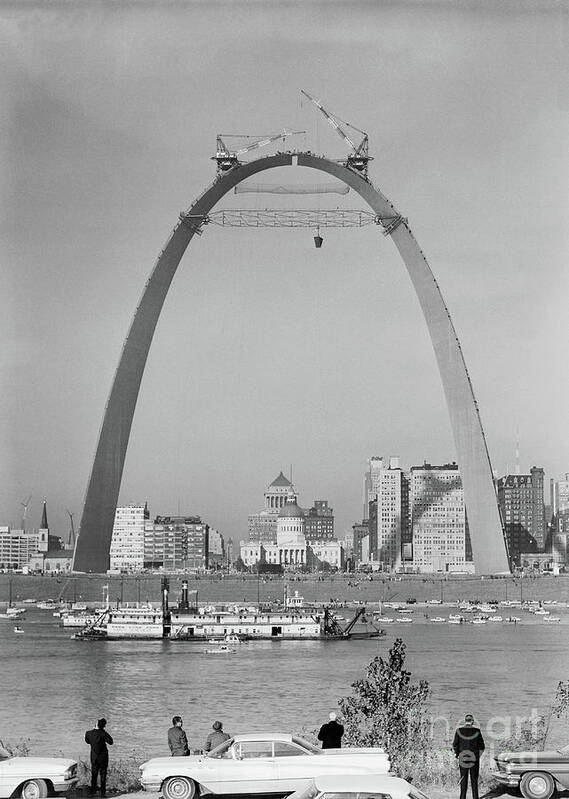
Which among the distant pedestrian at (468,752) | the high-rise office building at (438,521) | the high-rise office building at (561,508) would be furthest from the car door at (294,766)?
the high-rise office building at (438,521)

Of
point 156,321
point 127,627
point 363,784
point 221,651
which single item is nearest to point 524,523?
point 127,627

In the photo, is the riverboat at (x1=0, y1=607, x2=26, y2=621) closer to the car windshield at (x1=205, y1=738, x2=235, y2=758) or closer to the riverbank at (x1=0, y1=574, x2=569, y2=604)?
the riverbank at (x1=0, y1=574, x2=569, y2=604)

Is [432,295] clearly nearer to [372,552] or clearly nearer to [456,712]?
[456,712]

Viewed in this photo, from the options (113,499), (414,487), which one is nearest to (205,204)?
(113,499)

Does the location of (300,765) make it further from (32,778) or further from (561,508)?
(561,508)

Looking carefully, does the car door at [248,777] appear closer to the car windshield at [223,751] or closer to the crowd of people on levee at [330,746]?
the car windshield at [223,751]

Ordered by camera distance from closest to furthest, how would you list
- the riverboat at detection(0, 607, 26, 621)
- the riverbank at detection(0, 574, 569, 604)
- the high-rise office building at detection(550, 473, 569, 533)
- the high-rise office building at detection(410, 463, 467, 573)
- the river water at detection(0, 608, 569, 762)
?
the river water at detection(0, 608, 569, 762) → the riverboat at detection(0, 607, 26, 621) → the riverbank at detection(0, 574, 569, 604) → the high-rise office building at detection(550, 473, 569, 533) → the high-rise office building at detection(410, 463, 467, 573)

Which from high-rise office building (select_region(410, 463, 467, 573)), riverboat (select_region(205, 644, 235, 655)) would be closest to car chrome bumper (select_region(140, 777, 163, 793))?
riverboat (select_region(205, 644, 235, 655))
